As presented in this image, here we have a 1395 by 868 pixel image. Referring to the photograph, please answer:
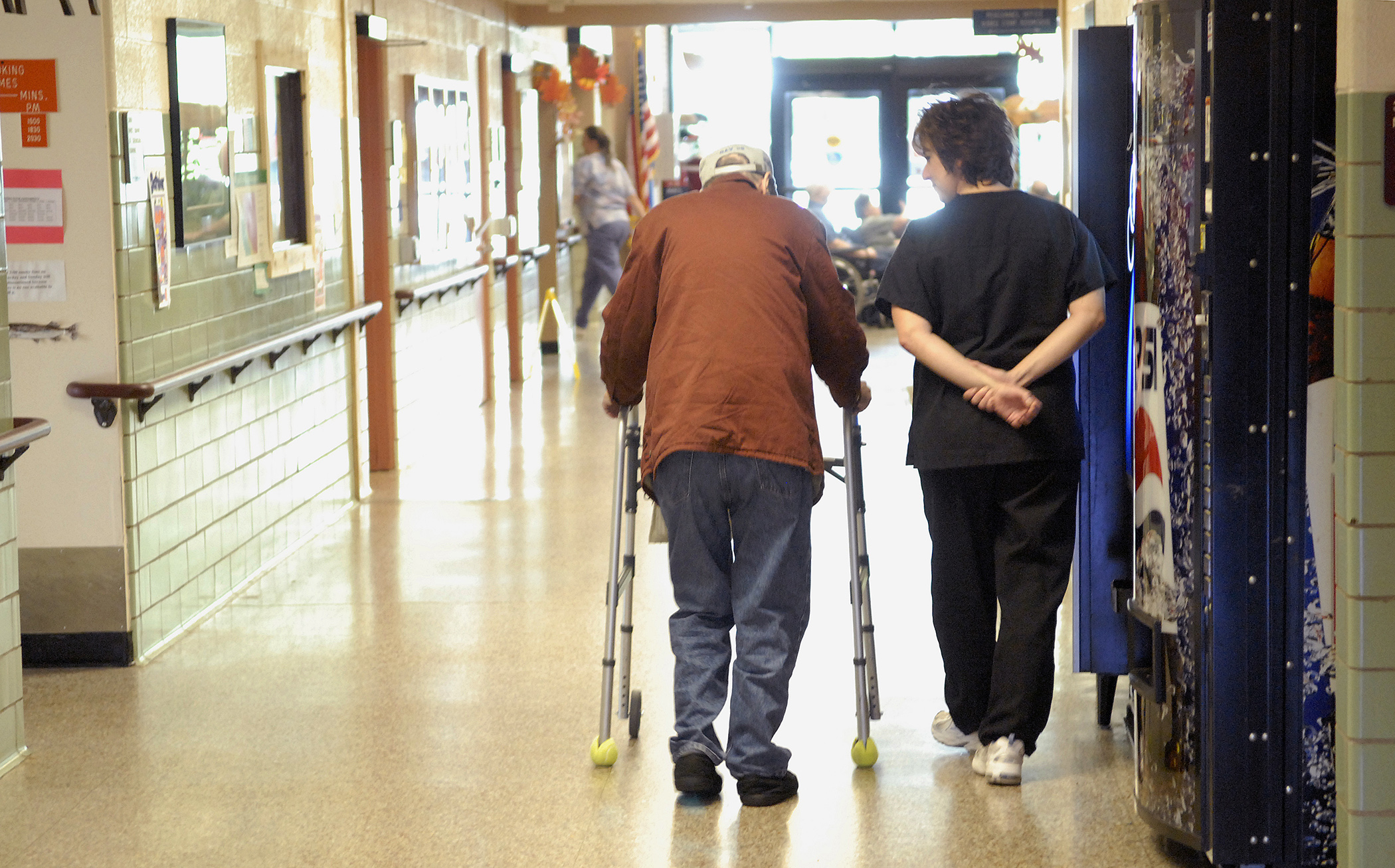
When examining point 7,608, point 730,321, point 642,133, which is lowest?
point 7,608

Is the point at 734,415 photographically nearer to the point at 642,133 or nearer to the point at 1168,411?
the point at 1168,411

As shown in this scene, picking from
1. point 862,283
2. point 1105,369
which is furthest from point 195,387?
point 862,283

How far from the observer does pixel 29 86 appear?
4.44m

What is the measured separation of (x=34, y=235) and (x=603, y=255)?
8.38 metres

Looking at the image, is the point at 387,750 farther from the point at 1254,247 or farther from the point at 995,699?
the point at 1254,247

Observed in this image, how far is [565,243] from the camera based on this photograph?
13.7m

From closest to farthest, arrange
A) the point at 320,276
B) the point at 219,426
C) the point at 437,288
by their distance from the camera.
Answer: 1. the point at 219,426
2. the point at 320,276
3. the point at 437,288

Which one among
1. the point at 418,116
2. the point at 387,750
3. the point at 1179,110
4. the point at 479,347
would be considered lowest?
the point at 387,750

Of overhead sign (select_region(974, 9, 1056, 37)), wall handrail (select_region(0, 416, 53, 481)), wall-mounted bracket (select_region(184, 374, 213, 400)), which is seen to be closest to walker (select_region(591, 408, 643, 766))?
wall handrail (select_region(0, 416, 53, 481))

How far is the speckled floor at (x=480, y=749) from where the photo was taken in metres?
3.30

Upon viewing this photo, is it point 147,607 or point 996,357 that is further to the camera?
point 147,607

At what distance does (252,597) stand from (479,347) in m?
4.75

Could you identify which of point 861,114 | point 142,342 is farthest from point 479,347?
point 861,114

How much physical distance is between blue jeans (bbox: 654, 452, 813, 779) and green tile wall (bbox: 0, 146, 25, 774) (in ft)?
5.41
